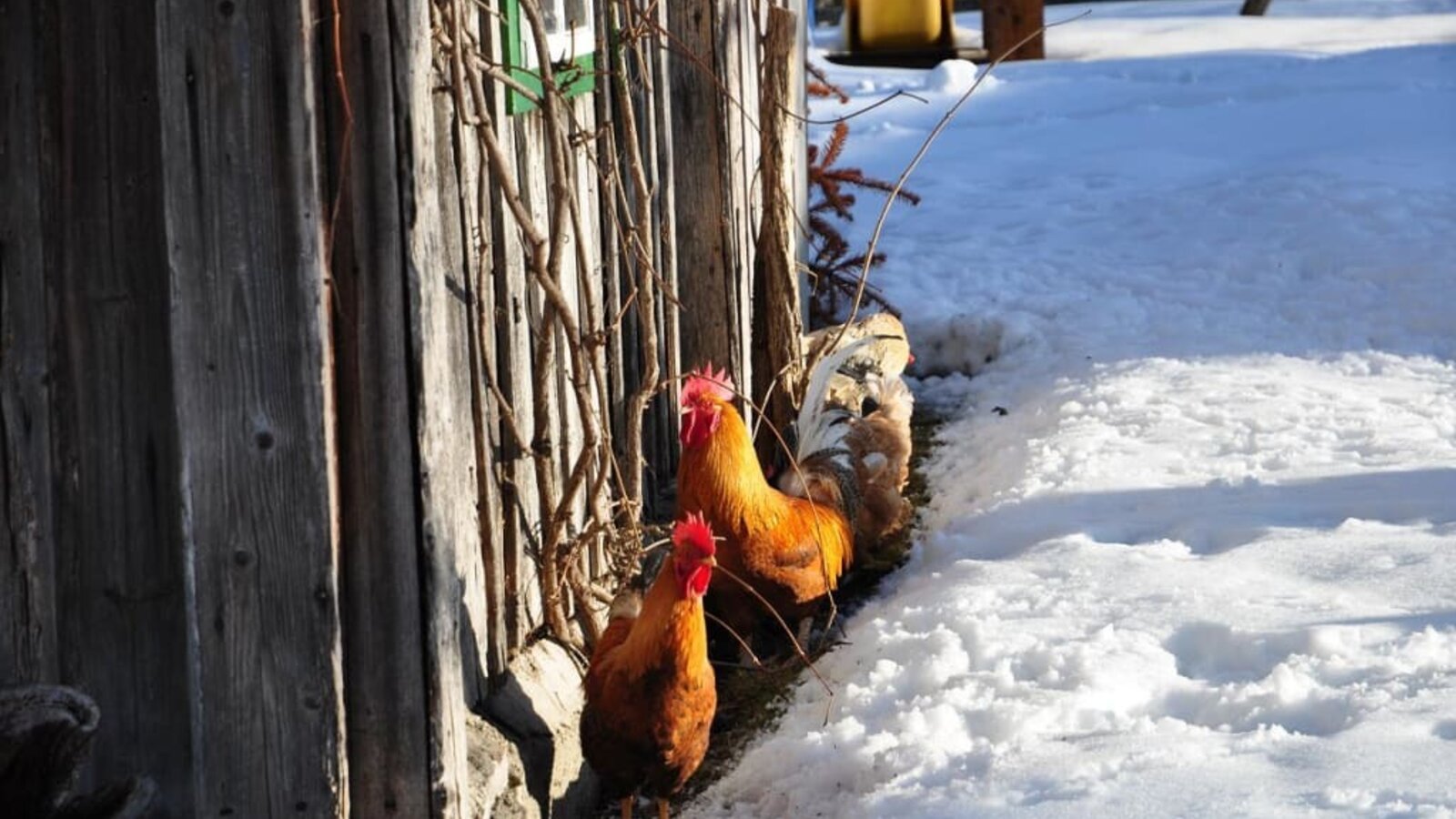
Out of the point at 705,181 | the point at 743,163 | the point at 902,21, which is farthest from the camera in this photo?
the point at 902,21

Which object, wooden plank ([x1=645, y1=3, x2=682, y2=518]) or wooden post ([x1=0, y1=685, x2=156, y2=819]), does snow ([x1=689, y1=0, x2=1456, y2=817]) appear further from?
wooden post ([x1=0, y1=685, x2=156, y2=819])

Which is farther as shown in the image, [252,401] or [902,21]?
[902,21]

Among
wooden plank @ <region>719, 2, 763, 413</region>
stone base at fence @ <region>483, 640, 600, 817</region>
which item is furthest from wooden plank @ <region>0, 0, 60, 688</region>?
wooden plank @ <region>719, 2, 763, 413</region>

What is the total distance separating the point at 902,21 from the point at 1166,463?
35.8 ft

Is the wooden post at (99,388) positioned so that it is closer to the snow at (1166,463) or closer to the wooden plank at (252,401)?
the wooden plank at (252,401)

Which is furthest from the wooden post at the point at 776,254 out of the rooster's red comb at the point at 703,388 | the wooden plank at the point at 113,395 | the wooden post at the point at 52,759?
the wooden post at the point at 52,759

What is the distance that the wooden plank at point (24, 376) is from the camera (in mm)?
3307

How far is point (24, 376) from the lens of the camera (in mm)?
3389

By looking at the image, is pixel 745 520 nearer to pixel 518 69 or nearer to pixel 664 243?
pixel 664 243

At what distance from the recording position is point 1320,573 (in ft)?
16.7

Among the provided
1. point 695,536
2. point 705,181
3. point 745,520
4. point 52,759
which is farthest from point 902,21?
point 52,759

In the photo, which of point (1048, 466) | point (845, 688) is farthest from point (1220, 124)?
point (845, 688)

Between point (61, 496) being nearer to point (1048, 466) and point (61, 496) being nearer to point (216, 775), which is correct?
point (216, 775)

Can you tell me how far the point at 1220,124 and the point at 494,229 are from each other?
8835mm
